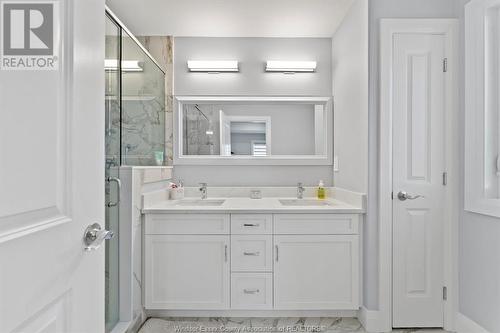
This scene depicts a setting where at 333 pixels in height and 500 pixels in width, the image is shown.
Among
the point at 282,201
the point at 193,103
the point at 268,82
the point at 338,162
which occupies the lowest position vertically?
the point at 282,201

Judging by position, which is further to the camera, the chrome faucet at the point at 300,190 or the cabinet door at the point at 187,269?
the chrome faucet at the point at 300,190

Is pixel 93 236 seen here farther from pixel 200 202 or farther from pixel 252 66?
pixel 252 66

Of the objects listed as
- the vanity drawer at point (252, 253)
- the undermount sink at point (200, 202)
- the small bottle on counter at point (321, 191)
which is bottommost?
the vanity drawer at point (252, 253)

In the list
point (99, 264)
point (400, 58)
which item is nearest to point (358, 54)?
point (400, 58)

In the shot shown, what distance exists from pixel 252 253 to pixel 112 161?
1.15 metres

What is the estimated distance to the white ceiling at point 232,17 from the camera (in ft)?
8.36

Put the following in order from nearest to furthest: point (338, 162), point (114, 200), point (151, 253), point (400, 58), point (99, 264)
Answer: point (99, 264) → point (114, 200) → point (400, 58) → point (151, 253) → point (338, 162)

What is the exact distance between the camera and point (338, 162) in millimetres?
2965

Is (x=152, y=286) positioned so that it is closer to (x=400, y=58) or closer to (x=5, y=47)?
(x=5, y=47)

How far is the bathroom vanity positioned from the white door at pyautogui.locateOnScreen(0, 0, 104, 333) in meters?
1.43

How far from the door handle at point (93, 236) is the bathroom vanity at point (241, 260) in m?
1.50

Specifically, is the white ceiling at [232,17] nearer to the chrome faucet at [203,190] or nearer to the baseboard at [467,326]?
the chrome faucet at [203,190]

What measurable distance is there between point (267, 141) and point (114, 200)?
150 centimetres

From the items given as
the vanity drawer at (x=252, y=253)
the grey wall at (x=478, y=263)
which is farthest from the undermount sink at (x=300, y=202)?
the grey wall at (x=478, y=263)
